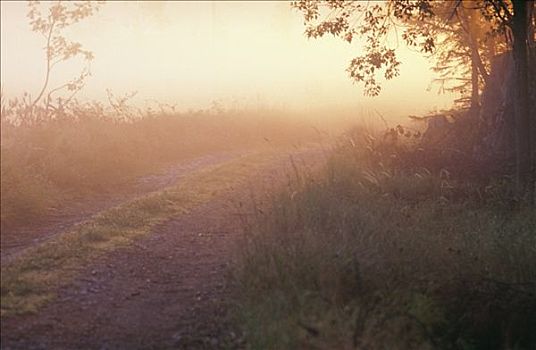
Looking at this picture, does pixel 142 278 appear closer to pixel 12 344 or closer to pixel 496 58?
pixel 12 344

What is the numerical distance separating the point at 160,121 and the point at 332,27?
10.4 m

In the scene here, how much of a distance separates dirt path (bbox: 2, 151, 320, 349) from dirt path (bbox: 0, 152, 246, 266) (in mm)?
1414

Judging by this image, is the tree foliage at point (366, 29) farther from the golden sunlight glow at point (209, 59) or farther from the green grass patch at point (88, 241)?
the golden sunlight glow at point (209, 59)

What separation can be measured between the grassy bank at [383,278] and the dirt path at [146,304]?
1.38ft

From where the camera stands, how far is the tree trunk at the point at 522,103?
12.3 meters

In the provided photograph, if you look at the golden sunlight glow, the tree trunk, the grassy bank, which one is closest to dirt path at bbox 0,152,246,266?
the grassy bank

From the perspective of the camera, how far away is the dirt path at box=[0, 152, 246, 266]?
1011cm

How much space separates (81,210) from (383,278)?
261 inches

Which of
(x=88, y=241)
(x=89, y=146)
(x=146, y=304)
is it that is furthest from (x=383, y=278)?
(x=89, y=146)

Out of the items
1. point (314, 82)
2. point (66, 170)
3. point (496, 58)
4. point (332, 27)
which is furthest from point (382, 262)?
point (314, 82)

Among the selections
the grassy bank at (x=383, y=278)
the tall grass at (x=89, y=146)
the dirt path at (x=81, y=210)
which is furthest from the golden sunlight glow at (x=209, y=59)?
the grassy bank at (x=383, y=278)

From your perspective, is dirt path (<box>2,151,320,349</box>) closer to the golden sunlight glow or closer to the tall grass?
the tall grass

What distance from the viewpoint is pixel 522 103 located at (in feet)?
42.1

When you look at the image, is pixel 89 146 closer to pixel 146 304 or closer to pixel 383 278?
pixel 146 304
